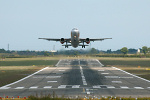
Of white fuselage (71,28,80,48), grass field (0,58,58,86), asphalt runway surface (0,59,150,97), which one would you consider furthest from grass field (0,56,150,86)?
white fuselage (71,28,80,48)

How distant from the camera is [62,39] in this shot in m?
60.9

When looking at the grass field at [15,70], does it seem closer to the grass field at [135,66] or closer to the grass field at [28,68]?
the grass field at [28,68]

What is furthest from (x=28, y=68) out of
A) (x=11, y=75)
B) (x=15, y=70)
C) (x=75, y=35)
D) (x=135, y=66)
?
(x=135, y=66)

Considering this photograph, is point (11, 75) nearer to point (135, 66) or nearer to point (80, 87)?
point (80, 87)

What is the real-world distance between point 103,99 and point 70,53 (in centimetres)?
8517

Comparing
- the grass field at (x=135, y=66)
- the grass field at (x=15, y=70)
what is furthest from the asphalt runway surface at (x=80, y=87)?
the grass field at (x=135, y=66)

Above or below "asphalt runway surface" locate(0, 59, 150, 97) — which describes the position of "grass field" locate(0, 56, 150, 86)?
above

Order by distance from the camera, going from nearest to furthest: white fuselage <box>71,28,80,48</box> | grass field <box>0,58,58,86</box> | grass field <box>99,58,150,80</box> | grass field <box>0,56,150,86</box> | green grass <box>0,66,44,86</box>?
green grass <box>0,66,44,86</box> < grass field <box>0,58,58,86</box> < grass field <box>0,56,150,86</box> < grass field <box>99,58,150,80</box> < white fuselage <box>71,28,80,48</box>

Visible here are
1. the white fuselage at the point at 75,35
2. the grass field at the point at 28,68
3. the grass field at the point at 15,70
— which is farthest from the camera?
the white fuselage at the point at 75,35

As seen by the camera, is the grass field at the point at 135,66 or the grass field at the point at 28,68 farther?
the grass field at the point at 135,66

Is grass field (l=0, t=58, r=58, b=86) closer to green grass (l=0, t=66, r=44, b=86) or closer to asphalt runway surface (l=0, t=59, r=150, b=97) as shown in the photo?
green grass (l=0, t=66, r=44, b=86)

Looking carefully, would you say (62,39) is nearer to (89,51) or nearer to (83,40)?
(83,40)

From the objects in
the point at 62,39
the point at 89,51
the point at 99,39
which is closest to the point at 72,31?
the point at 62,39

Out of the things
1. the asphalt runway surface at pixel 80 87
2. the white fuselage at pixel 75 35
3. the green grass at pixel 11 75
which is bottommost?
the asphalt runway surface at pixel 80 87
